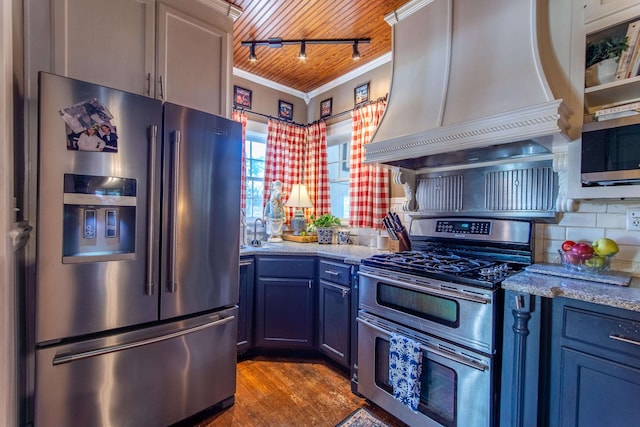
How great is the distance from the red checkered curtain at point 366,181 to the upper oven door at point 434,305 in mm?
916

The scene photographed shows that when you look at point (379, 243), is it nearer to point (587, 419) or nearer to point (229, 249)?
point (229, 249)

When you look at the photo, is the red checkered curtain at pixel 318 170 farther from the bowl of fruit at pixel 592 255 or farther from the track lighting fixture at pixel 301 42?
the bowl of fruit at pixel 592 255

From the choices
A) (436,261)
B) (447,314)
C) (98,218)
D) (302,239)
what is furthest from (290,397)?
(98,218)

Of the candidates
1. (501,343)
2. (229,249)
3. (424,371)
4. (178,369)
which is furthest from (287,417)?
(501,343)

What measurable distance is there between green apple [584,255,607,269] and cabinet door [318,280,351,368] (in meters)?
1.36

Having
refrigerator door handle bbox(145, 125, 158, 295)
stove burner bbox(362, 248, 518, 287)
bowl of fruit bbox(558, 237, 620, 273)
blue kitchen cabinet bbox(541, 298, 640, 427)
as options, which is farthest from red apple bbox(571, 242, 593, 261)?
refrigerator door handle bbox(145, 125, 158, 295)

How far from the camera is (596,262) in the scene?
4.61 ft

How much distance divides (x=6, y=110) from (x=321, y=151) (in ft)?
8.55

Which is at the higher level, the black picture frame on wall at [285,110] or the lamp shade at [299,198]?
the black picture frame on wall at [285,110]

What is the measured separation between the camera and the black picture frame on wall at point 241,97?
307 centimetres

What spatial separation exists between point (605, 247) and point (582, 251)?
0.29 ft

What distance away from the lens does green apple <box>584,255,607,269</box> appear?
139 centimetres

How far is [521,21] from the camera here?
1539 mm

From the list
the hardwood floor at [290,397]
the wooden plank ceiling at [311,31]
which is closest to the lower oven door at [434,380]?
the hardwood floor at [290,397]
